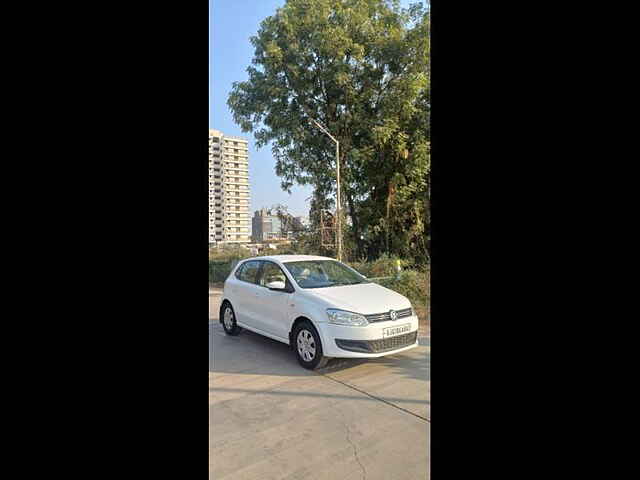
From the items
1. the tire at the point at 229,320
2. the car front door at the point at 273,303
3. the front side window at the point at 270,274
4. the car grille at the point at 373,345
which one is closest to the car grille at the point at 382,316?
the car grille at the point at 373,345

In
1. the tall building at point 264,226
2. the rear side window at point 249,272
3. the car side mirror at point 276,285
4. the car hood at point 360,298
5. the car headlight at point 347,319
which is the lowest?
the car headlight at point 347,319

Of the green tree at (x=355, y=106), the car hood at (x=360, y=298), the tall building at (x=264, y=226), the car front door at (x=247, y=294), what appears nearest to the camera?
the car hood at (x=360, y=298)

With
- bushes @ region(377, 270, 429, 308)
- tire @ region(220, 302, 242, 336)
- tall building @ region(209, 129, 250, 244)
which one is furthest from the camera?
tall building @ region(209, 129, 250, 244)

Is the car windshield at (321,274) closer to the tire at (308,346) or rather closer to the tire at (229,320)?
the tire at (308,346)

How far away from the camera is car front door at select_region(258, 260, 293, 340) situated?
4418mm

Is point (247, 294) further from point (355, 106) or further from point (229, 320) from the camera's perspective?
point (355, 106)

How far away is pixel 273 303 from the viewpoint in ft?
15.1

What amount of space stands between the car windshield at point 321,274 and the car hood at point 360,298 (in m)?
0.16

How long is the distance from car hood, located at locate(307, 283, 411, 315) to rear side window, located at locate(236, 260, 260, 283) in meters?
1.11

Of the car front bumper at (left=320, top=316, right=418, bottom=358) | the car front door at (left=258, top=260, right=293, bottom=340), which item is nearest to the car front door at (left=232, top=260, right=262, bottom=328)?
the car front door at (left=258, top=260, right=293, bottom=340)

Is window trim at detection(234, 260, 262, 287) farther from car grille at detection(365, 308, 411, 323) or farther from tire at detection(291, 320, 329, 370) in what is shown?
car grille at detection(365, 308, 411, 323)

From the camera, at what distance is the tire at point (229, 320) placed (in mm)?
5570
